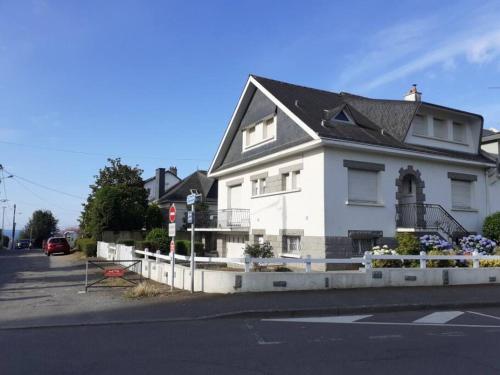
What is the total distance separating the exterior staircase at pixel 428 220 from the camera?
721 inches

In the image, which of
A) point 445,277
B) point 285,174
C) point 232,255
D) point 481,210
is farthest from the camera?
point 232,255

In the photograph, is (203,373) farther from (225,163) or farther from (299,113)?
(225,163)

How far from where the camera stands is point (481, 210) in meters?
20.9

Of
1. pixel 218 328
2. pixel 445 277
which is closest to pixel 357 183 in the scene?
pixel 445 277

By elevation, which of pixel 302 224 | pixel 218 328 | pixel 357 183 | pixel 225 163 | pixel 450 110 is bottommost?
pixel 218 328

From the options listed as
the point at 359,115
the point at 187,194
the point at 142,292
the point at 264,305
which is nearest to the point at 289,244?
the point at 359,115

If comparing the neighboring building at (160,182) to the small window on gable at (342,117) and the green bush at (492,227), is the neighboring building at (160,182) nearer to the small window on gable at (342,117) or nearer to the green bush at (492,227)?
the small window on gable at (342,117)

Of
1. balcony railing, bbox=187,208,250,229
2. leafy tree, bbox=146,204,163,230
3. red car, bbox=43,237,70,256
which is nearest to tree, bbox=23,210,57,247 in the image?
red car, bbox=43,237,70,256

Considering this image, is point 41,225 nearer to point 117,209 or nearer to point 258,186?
point 117,209

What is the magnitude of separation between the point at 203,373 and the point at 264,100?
1701 cm

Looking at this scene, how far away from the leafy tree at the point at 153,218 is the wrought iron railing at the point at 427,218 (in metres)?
20.8

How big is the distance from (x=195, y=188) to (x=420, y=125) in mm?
24732

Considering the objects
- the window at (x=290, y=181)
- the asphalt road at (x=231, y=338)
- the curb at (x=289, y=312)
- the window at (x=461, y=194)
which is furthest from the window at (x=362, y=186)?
the curb at (x=289, y=312)

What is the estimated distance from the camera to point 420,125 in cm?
2017
